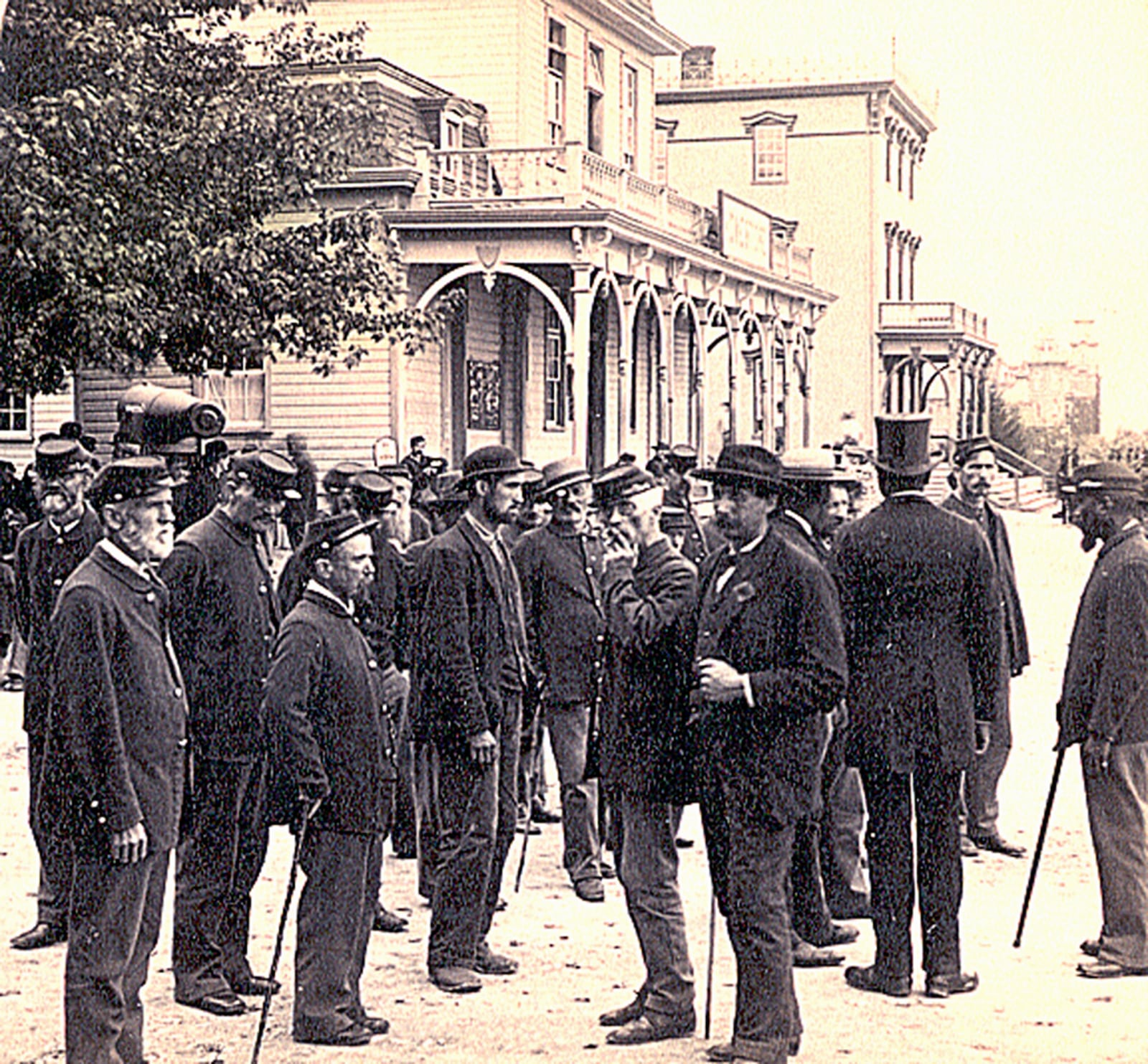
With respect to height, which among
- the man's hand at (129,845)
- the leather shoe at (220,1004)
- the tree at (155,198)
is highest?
the tree at (155,198)

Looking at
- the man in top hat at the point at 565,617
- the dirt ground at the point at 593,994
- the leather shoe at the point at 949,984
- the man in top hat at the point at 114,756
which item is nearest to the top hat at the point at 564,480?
the man in top hat at the point at 565,617

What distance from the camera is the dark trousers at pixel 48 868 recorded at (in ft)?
18.9

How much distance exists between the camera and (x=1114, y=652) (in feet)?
22.0

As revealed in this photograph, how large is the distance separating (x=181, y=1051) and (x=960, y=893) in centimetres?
309

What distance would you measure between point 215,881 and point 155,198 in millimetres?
7559

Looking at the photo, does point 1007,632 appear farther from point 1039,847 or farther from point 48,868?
point 48,868

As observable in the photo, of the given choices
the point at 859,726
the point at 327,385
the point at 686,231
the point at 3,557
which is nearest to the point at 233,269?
the point at 3,557

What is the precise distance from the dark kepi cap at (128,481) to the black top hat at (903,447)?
2977 millimetres

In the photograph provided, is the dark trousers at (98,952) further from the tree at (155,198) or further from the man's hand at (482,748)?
the tree at (155,198)

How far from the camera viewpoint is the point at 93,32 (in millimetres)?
12422

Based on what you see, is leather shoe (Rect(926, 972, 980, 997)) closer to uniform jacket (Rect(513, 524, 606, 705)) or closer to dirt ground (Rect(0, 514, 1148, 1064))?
dirt ground (Rect(0, 514, 1148, 1064))

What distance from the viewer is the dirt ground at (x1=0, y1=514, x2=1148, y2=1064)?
580 cm

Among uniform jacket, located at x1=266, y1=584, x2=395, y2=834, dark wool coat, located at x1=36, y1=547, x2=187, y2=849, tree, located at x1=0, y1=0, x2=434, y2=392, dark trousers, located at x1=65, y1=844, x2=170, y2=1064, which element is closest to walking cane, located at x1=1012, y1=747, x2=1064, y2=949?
uniform jacket, located at x1=266, y1=584, x2=395, y2=834

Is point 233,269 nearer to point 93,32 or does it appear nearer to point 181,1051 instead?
point 93,32
